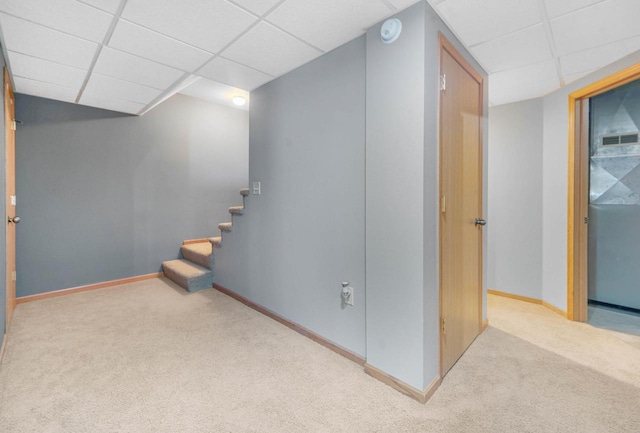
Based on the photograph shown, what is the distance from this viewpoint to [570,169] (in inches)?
108

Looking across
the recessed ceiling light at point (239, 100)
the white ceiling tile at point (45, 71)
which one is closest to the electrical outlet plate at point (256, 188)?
the white ceiling tile at point (45, 71)

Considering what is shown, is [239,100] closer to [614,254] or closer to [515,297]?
[515,297]

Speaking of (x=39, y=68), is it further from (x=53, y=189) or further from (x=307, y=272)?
(x=307, y=272)

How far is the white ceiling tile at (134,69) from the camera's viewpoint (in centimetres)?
230

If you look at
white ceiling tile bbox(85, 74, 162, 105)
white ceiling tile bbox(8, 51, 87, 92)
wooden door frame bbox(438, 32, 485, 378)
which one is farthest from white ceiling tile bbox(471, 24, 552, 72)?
white ceiling tile bbox(8, 51, 87, 92)

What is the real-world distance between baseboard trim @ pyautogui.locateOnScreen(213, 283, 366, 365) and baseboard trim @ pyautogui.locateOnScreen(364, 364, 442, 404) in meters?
0.13

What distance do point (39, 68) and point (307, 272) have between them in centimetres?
287

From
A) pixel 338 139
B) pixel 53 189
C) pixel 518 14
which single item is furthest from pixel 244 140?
pixel 518 14

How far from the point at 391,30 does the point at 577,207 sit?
2449mm

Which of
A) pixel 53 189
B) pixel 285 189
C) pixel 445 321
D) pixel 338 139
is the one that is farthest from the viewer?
pixel 53 189

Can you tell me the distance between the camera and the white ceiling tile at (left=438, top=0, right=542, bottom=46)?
5.24 ft

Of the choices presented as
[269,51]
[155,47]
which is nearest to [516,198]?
[269,51]

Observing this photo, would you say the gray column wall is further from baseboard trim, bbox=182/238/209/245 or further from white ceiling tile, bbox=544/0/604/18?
baseboard trim, bbox=182/238/209/245

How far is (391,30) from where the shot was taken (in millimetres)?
1664
